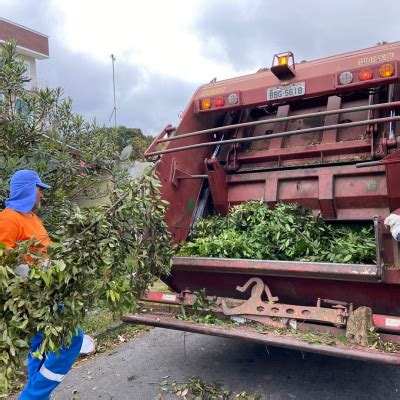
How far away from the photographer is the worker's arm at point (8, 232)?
8.18 ft

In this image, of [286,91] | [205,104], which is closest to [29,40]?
[205,104]

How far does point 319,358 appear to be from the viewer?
365cm

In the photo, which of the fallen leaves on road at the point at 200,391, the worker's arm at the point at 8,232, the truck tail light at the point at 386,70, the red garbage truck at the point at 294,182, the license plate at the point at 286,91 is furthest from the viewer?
the license plate at the point at 286,91

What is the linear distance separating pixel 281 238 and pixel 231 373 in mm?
1118

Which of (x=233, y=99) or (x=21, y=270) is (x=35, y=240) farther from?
(x=233, y=99)

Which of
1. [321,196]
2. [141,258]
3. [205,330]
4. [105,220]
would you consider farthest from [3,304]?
[321,196]

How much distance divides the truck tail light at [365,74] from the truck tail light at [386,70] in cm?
7

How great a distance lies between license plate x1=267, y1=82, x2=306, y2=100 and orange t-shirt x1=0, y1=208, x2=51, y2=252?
215 centimetres

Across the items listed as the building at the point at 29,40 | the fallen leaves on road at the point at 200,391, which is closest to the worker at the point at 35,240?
the fallen leaves on road at the point at 200,391

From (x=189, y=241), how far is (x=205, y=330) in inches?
42.9

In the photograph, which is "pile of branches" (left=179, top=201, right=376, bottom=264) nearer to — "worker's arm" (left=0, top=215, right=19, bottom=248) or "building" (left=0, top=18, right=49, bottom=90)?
"worker's arm" (left=0, top=215, right=19, bottom=248)

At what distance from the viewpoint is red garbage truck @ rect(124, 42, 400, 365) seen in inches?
108

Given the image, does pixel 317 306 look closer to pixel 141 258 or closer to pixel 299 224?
pixel 299 224

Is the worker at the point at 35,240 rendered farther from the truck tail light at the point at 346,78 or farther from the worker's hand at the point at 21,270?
the truck tail light at the point at 346,78
